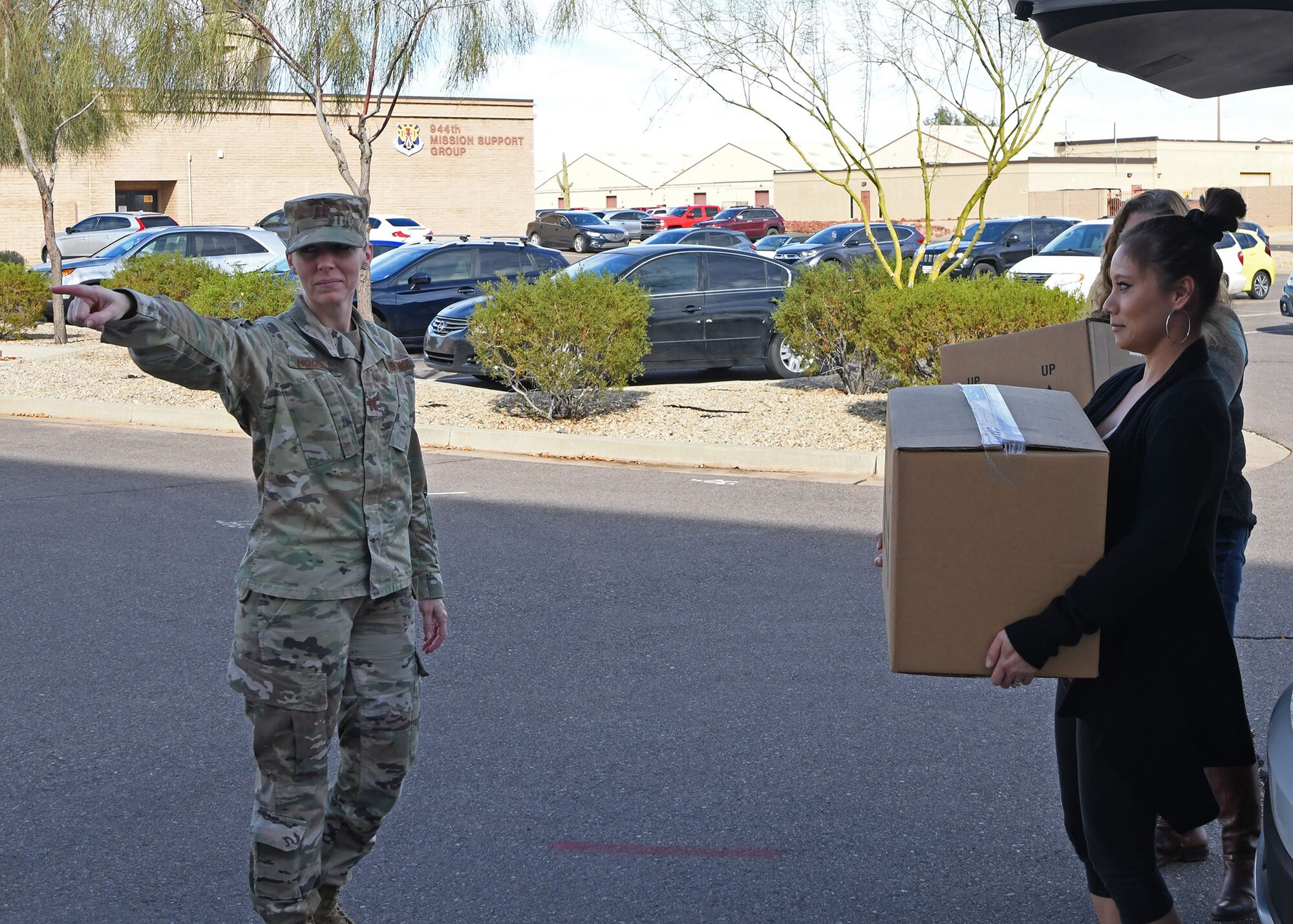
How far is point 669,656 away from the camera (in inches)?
224

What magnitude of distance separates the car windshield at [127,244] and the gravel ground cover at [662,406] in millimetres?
8341

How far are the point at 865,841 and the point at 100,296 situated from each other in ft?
8.74

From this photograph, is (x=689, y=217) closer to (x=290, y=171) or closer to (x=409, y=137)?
(x=409, y=137)

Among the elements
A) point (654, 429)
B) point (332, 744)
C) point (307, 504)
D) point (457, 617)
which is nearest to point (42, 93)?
point (654, 429)

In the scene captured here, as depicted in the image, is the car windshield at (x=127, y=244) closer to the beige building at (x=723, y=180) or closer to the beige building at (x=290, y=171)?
the beige building at (x=290, y=171)

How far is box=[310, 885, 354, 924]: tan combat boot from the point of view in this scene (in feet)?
10.9

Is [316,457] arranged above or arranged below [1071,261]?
below

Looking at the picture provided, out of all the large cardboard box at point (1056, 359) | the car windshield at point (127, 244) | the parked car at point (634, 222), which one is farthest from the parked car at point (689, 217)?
the large cardboard box at point (1056, 359)

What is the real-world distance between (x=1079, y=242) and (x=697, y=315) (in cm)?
1116

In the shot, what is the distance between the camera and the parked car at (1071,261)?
20828 millimetres

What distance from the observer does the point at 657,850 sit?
12.9ft

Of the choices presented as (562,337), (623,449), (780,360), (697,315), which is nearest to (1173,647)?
(623,449)

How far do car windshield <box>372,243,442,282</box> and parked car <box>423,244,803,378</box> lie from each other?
311 cm

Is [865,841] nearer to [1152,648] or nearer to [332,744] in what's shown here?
[1152,648]
